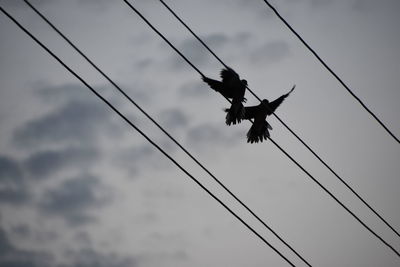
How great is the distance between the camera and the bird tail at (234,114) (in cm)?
755

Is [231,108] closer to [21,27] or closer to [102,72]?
[102,72]

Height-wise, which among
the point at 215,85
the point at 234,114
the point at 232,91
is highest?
the point at 215,85

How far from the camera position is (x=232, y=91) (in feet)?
25.1

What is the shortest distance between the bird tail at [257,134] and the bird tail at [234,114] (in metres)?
0.60

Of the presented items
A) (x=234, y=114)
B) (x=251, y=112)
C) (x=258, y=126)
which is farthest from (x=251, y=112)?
(x=234, y=114)

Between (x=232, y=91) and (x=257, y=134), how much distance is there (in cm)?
106

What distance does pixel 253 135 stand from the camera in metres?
8.20

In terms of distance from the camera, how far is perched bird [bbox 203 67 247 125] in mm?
7586

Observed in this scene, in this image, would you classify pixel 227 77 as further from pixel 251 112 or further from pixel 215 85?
pixel 251 112

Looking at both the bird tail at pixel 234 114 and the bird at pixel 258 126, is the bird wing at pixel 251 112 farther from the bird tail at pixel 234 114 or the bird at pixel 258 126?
the bird tail at pixel 234 114

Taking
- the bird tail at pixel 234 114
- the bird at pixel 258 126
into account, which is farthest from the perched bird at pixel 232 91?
the bird at pixel 258 126

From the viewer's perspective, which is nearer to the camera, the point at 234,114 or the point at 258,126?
the point at 234,114

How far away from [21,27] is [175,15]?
1511 mm

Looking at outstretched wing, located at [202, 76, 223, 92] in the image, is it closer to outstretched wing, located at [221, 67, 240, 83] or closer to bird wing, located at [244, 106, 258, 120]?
outstretched wing, located at [221, 67, 240, 83]
